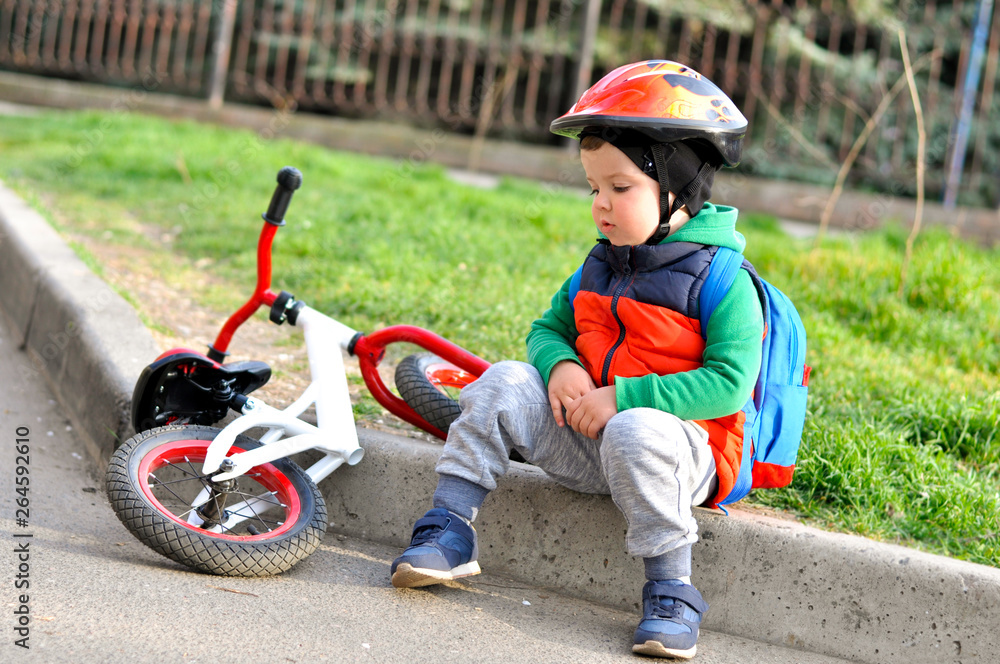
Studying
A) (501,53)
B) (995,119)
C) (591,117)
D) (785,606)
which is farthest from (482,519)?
(995,119)

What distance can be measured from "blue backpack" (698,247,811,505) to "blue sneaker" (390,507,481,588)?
67 centimetres

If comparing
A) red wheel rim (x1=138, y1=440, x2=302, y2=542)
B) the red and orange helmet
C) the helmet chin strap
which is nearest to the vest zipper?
the helmet chin strap

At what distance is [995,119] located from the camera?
8.98 meters

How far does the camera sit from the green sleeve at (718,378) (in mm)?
2219

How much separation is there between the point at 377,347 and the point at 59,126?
7.17 meters

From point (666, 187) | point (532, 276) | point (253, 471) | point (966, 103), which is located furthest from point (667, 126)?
point (966, 103)

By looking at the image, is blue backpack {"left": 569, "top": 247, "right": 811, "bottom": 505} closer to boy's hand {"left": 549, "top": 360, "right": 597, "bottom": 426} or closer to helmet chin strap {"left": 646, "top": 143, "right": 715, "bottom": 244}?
helmet chin strap {"left": 646, "top": 143, "right": 715, "bottom": 244}

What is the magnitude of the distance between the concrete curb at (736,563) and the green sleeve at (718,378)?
0.38 m

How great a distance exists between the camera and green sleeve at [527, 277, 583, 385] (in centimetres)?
247

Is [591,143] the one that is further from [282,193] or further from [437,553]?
[437,553]

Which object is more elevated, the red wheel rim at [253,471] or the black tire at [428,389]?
the black tire at [428,389]

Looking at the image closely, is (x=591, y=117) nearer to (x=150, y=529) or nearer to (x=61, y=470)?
(x=150, y=529)

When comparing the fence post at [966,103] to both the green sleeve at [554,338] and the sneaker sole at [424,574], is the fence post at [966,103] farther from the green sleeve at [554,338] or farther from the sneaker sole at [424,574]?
the sneaker sole at [424,574]

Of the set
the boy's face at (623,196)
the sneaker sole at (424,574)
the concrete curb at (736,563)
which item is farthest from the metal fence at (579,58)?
the sneaker sole at (424,574)
